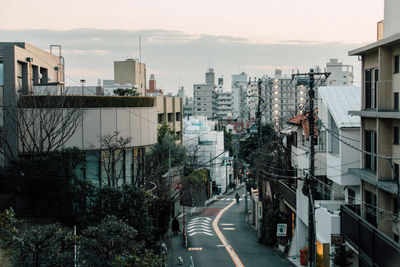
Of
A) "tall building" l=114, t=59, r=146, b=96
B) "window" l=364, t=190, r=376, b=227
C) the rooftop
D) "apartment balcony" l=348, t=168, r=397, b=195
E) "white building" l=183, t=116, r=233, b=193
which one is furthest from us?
"white building" l=183, t=116, r=233, b=193

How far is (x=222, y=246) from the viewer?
35281 millimetres

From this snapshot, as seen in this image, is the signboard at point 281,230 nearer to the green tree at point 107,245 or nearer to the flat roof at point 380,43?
the flat roof at point 380,43

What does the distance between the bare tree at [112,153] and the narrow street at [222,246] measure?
6099mm

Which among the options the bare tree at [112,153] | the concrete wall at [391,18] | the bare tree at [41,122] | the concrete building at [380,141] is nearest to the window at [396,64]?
the concrete building at [380,141]

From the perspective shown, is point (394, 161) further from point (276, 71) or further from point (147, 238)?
point (276, 71)

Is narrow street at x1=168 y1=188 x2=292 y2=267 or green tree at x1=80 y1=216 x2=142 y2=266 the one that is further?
narrow street at x1=168 y1=188 x2=292 y2=267

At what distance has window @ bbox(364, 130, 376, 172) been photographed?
69.4ft

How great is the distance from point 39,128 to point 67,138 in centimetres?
160

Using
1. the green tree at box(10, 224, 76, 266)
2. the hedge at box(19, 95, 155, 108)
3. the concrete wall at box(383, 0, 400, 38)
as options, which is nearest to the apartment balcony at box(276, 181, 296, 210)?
the hedge at box(19, 95, 155, 108)

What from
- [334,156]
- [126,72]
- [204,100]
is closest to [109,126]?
[334,156]

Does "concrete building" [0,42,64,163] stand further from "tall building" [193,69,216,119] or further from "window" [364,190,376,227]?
"tall building" [193,69,216,119]

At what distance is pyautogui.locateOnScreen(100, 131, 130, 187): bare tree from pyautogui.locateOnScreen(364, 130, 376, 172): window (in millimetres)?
13586

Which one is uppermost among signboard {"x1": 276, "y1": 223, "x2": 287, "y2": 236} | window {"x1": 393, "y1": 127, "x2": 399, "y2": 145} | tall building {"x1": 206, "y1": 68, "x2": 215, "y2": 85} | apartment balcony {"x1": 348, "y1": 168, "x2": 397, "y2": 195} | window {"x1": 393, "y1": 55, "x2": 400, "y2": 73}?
tall building {"x1": 206, "y1": 68, "x2": 215, "y2": 85}

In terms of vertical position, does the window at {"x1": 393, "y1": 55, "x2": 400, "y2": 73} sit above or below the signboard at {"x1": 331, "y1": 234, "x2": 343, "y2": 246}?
above
